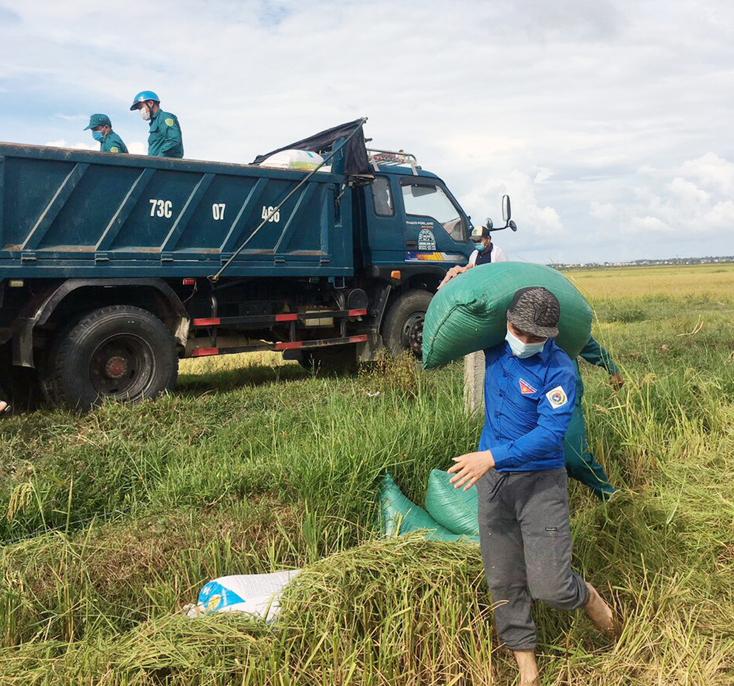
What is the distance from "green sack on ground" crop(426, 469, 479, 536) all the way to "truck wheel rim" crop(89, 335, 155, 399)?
149 inches

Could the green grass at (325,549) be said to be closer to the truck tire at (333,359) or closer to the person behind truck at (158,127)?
the person behind truck at (158,127)

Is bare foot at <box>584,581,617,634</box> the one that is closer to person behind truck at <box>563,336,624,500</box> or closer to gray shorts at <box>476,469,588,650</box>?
gray shorts at <box>476,469,588,650</box>

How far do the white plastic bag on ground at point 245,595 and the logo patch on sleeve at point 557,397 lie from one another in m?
1.23

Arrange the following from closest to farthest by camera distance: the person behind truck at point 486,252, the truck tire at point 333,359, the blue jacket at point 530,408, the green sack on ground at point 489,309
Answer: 1. the blue jacket at point 530,408
2. the green sack on ground at point 489,309
3. the person behind truck at point 486,252
4. the truck tire at point 333,359

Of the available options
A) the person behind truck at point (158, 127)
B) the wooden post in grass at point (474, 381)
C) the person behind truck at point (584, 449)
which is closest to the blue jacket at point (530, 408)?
the person behind truck at point (584, 449)

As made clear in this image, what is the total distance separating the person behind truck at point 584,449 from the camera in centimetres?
364

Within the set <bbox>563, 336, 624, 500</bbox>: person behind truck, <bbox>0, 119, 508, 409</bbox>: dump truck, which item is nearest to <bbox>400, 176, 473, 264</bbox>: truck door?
<bbox>0, 119, 508, 409</bbox>: dump truck

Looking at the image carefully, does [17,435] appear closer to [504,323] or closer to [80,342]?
[80,342]

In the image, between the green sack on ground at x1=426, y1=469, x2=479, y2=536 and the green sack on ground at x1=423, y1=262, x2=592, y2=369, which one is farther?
the green sack on ground at x1=426, y1=469, x2=479, y2=536

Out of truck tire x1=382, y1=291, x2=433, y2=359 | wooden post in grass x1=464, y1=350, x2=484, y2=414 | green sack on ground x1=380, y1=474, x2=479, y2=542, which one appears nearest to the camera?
green sack on ground x1=380, y1=474, x2=479, y2=542

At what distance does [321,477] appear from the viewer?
13.1 feet

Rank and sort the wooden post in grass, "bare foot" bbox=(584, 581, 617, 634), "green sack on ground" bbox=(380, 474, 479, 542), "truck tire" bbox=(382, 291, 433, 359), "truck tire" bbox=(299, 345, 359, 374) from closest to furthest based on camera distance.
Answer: "bare foot" bbox=(584, 581, 617, 634) → "green sack on ground" bbox=(380, 474, 479, 542) → the wooden post in grass → "truck tire" bbox=(382, 291, 433, 359) → "truck tire" bbox=(299, 345, 359, 374)

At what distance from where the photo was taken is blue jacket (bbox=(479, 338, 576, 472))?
2.63 m

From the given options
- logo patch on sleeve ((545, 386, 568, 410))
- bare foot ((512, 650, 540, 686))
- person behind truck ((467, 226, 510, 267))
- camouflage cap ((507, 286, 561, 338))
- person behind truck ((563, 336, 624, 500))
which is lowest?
bare foot ((512, 650, 540, 686))
